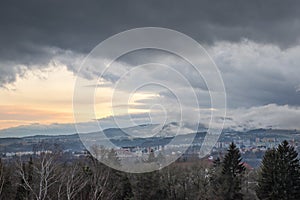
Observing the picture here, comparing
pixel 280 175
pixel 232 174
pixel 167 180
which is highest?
pixel 280 175

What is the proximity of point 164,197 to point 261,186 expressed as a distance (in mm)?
14733

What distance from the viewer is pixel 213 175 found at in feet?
163

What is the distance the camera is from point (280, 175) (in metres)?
40.9

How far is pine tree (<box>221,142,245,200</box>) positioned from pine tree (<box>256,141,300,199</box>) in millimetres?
3065

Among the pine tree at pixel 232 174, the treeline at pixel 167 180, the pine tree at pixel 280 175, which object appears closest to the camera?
the treeline at pixel 167 180

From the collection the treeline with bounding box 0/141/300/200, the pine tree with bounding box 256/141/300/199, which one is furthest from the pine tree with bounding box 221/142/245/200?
the pine tree with bounding box 256/141/300/199

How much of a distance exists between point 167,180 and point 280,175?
55.3 ft

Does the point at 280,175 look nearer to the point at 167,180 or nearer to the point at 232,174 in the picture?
the point at 232,174

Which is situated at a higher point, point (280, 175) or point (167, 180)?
point (280, 175)

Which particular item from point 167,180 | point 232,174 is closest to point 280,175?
point 232,174

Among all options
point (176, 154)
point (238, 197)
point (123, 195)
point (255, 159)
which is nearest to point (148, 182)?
point (123, 195)

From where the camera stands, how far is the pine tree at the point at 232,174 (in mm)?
44281

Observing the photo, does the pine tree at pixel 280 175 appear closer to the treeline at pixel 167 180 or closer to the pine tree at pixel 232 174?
the treeline at pixel 167 180

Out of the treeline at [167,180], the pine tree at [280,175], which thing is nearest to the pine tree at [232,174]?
the treeline at [167,180]
